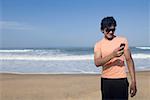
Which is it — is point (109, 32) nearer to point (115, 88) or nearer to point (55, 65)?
point (115, 88)

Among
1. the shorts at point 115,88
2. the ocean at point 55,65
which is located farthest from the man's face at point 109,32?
the ocean at point 55,65

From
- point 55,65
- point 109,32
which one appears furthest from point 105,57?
point 55,65

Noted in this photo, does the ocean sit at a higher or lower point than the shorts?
lower

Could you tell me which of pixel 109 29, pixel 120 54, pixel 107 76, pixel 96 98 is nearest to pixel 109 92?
pixel 107 76

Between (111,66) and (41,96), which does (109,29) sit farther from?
(41,96)

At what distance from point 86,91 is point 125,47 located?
5414mm

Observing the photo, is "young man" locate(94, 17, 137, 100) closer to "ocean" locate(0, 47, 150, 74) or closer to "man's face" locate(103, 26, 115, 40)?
"man's face" locate(103, 26, 115, 40)

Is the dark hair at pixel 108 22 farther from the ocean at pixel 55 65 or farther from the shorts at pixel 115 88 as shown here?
the ocean at pixel 55 65

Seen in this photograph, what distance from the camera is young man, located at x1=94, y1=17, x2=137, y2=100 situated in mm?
3537

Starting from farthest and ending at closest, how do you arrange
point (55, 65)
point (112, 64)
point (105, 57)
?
1. point (55, 65)
2. point (112, 64)
3. point (105, 57)

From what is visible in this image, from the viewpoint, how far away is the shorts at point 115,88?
356cm

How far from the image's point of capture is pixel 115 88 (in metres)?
3.57

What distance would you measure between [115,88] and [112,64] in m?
0.26

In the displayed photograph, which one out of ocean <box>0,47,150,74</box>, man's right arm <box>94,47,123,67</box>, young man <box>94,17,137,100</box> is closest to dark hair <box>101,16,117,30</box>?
young man <box>94,17,137,100</box>
